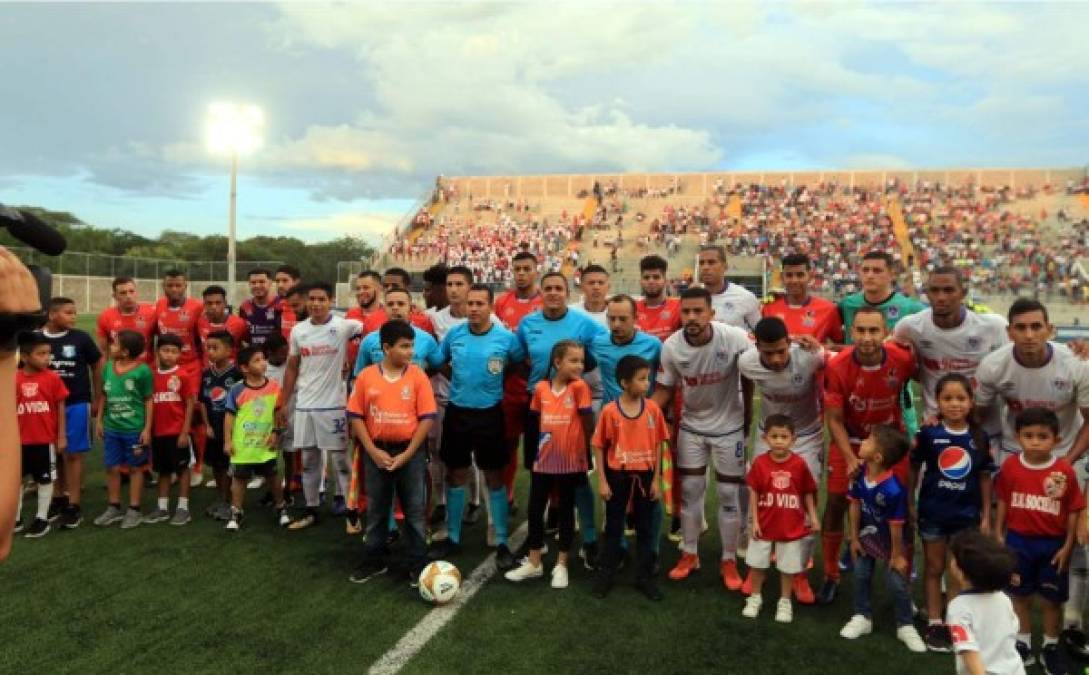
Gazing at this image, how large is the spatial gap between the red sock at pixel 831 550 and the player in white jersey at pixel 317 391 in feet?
13.8

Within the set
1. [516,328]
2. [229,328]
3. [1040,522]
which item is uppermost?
[516,328]

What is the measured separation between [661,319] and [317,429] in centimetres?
335

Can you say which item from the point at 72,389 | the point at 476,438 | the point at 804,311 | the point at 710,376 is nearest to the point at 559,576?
the point at 476,438

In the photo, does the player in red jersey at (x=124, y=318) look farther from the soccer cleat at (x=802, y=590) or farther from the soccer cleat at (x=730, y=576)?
the soccer cleat at (x=802, y=590)

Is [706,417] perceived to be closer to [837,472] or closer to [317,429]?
[837,472]

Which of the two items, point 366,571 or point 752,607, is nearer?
point 752,607

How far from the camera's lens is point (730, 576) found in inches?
209

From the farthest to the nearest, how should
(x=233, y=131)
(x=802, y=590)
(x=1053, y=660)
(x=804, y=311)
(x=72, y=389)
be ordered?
(x=233, y=131), (x=72, y=389), (x=804, y=311), (x=802, y=590), (x=1053, y=660)

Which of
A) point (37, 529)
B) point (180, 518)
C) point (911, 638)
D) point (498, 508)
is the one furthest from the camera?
point (180, 518)

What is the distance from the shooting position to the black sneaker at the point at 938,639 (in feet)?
14.2

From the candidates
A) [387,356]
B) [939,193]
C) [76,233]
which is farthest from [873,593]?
[76,233]

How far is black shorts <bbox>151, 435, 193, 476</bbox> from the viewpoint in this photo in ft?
21.7

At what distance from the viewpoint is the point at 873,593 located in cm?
527

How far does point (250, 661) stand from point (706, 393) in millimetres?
3573
